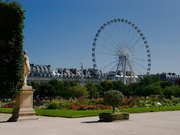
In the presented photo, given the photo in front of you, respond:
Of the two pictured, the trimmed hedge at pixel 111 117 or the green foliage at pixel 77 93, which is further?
the green foliage at pixel 77 93

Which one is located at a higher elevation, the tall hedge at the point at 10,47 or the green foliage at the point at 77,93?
the tall hedge at the point at 10,47

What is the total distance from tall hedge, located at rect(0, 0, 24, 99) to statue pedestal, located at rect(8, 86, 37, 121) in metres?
1.89

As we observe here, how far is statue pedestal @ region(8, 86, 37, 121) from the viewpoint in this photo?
2539 centimetres

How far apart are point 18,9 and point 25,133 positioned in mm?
8819

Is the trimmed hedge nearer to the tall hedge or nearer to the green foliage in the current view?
the tall hedge

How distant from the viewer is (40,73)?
18550 centimetres

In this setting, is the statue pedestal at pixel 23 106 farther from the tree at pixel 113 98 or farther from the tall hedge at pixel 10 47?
the tree at pixel 113 98

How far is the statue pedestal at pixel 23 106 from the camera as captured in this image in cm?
2539

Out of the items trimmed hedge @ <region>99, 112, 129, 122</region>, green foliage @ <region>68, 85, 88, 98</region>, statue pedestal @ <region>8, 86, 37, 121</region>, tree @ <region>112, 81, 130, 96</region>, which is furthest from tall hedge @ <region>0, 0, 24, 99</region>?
tree @ <region>112, 81, 130, 96</region>

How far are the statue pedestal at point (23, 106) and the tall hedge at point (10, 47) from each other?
1.89 meters

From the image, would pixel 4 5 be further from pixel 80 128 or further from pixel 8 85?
pixel 80 128

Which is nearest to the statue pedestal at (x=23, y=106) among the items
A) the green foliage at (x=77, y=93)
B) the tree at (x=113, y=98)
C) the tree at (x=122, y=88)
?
the tree at (x=113, y=98)

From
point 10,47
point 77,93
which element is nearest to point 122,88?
point 77,93

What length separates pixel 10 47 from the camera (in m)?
23.2
